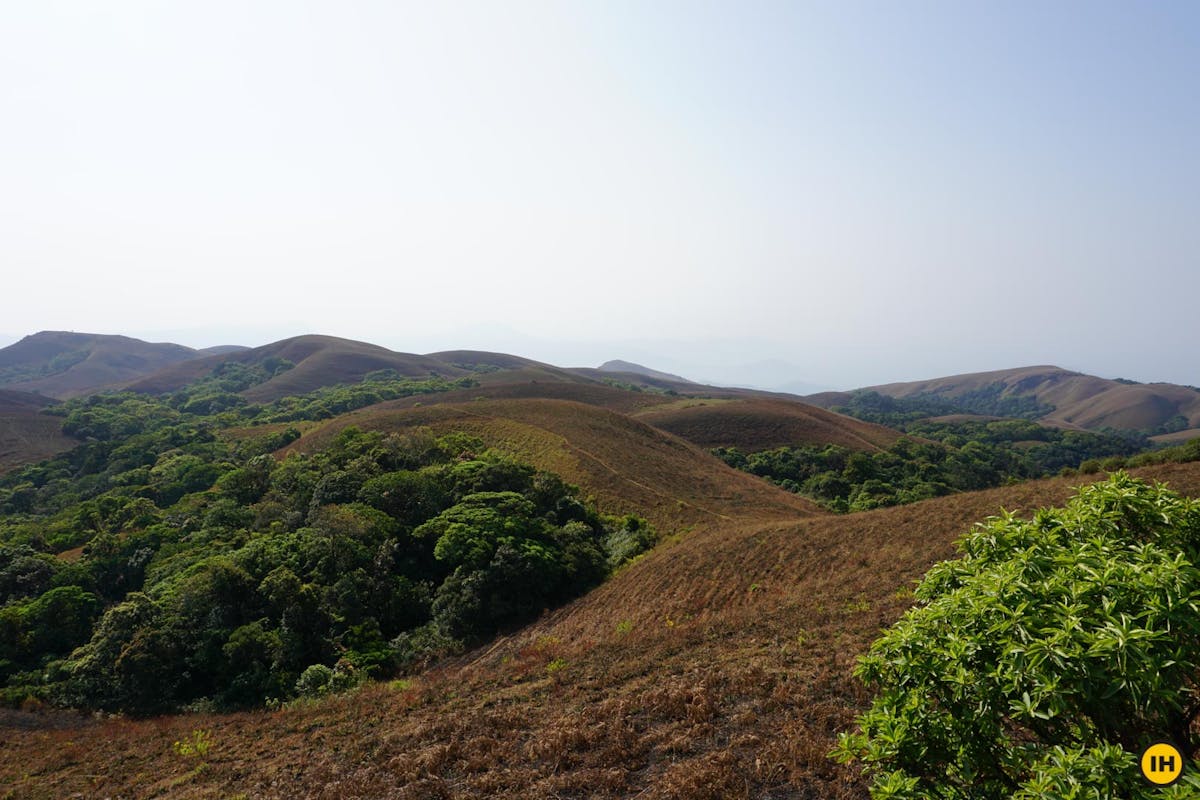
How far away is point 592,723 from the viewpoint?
930cm

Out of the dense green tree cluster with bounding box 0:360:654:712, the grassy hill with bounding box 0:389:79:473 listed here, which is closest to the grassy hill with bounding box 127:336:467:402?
the grassy hill with bounding box 0:389:79:473

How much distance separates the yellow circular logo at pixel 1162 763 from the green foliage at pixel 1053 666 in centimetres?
10

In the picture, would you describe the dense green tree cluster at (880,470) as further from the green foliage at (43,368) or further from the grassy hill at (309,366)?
the green foliage at (43,368)

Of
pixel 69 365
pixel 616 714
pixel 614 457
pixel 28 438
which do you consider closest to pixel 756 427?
pixel 614 457

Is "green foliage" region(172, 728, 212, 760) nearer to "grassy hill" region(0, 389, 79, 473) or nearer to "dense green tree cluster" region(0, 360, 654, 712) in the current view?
A: "dense green tree cluster" region(0, 360, 654, 712)

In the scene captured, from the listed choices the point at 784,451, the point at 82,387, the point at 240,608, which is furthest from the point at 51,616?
the point at 82,387

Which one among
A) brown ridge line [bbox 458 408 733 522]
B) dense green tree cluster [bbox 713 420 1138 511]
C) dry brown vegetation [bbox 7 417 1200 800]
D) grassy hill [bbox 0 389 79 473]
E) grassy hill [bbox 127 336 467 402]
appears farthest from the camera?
grassy hill [bbox 127 336 467 402]

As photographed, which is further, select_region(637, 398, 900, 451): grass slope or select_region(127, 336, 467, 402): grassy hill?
select_region(127, 336, 467, 402): grassy hill

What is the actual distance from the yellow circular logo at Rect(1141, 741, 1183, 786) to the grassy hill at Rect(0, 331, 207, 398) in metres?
214

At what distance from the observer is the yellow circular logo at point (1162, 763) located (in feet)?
11.1

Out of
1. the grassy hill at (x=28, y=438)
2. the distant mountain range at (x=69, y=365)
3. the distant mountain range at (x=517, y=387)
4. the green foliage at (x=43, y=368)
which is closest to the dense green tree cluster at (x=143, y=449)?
the grassy hill at (x=28, y=438)

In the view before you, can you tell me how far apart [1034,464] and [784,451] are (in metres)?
58.9

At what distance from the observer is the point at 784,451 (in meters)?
59.6

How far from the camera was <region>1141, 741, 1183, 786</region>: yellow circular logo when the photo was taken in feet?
11.1
